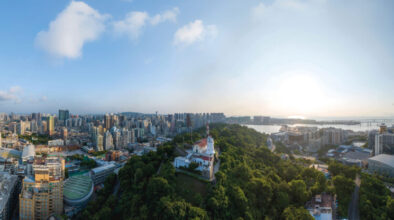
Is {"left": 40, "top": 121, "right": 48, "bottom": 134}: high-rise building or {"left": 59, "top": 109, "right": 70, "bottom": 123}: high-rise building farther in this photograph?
{"left": 59, "top": 109, "right": 70, "bottom": 123}: high-rise building

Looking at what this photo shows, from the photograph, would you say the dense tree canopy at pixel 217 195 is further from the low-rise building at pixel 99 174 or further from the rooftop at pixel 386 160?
the rooftop at pixel 386 160

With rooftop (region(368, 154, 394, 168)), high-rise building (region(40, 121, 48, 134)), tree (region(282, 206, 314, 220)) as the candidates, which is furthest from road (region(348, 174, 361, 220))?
high-rise building (region(40, 121, 48, 134))

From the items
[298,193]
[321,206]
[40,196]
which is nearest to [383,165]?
[321,206]

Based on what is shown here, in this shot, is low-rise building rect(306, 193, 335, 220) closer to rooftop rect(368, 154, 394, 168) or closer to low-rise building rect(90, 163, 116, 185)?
rooftop rect(368, 154, 394, 168)

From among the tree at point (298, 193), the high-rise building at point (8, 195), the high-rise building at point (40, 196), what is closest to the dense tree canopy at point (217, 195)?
the tree at point (298, 193)

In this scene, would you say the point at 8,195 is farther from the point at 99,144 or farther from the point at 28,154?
the point at 99,144

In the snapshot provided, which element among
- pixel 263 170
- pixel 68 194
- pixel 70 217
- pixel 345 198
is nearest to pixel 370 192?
pixel 345 198

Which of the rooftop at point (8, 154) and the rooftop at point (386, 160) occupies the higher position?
the rooftop at point (386, 160)
